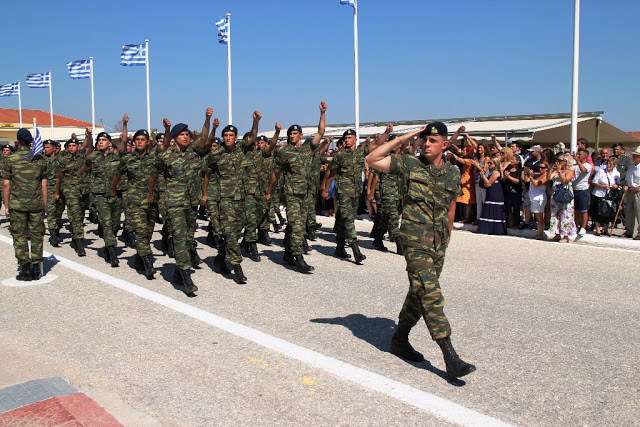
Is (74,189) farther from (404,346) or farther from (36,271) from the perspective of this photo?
(404,346)

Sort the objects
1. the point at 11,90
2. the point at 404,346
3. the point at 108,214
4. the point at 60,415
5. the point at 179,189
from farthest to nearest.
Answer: the point at 11,90 < the point at 108,214 < the point at 179,189 < the point at 404,346 < the point at 60,415

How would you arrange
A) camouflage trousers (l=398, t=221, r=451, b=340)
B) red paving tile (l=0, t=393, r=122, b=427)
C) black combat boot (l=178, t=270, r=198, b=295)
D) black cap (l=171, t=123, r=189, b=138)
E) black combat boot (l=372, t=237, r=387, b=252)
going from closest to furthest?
red paving tile (l=0, t=393, r=122, b=427) < camouflage trousers (l=398, t=221, r=451, b=340) < black combat boot (l=178, t=270, r=198, b=295) < black cap (l=171, t=123, r=189, b=138) < black combat boot (l=372, t=237, r=387, b=252)

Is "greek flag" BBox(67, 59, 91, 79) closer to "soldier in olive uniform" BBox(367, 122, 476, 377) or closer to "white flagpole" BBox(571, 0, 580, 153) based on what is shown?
"white flagpole" BBox(571, 0, 580, 153)

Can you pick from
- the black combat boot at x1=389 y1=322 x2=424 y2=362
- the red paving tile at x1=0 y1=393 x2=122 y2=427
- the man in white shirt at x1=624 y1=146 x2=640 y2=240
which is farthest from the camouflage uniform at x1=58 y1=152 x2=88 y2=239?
the man in white shirt at x1=624 y1=146 x2=640 y2=240

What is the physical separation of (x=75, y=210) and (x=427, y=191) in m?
7.75

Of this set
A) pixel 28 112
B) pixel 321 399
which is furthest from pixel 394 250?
pixel 28 112

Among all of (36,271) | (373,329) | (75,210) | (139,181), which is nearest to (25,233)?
(36,271)

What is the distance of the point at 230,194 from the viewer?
8062 mm

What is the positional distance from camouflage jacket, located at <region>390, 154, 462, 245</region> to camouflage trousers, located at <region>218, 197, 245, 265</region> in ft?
12.1

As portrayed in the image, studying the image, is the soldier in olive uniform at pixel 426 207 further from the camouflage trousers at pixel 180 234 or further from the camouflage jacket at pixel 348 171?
the camouflage jacket at pixel 348 171

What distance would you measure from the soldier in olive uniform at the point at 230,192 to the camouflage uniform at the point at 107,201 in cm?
196

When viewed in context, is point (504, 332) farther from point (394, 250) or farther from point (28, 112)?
point (28, 112)

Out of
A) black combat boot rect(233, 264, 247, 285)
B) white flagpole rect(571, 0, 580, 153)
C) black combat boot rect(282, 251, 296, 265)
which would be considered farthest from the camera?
white flagpole rect(571, 0, 580, 153)

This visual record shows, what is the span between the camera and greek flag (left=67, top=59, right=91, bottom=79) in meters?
35.5
